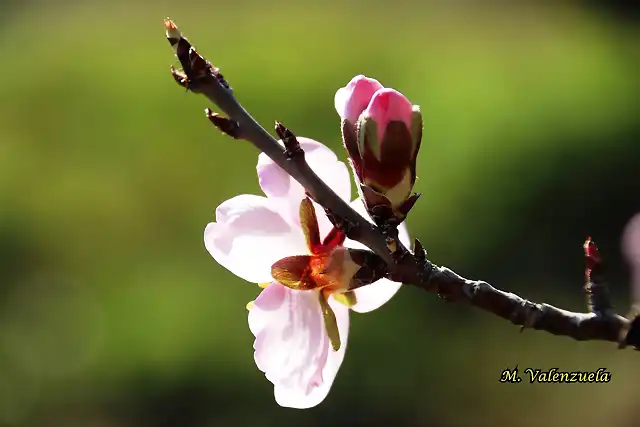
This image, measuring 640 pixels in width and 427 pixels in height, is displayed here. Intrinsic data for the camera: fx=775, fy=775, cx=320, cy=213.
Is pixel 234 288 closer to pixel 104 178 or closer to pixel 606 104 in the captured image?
pixel 104 178

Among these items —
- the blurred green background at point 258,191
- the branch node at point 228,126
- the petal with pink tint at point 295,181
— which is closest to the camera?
the branch node at point 228,126

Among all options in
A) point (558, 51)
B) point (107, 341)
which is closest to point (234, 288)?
point (107, 341)

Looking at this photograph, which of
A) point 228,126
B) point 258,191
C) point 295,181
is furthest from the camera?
point 258,191

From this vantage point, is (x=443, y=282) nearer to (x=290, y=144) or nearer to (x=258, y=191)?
(x=290, y=144)

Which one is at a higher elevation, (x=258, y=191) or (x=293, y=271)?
(x=258, y=191)
